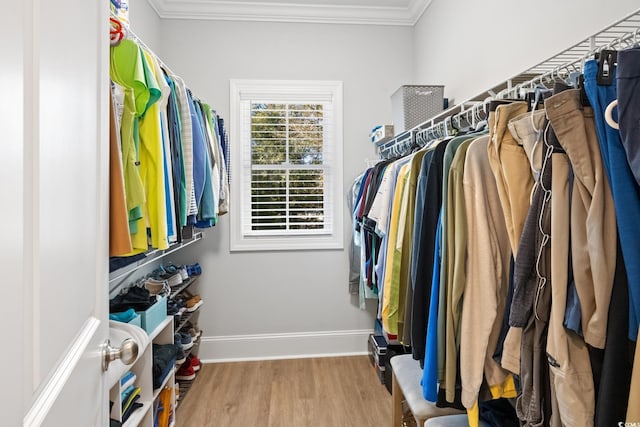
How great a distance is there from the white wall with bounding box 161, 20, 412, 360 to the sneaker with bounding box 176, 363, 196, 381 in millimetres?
330

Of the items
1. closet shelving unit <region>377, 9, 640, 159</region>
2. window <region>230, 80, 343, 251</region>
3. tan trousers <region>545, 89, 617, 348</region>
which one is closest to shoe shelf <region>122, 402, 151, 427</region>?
window <region>230, 80, 343, 251</region>

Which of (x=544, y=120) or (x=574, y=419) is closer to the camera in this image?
(x=574, y=419)

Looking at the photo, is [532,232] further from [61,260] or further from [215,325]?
[215,325]

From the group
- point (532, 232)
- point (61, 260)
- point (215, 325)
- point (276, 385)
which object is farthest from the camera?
point (215, 325)

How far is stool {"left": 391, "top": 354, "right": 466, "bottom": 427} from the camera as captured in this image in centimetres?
142

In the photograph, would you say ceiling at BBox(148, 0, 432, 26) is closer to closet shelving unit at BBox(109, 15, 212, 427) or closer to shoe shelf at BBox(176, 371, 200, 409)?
closet shelving unit at BBox(109, 15, 212, 427)

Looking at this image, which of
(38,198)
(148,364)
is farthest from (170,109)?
(38,198)

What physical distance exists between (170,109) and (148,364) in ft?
3.90

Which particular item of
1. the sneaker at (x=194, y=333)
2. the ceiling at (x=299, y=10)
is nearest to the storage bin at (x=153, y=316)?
the sneaker at (x=194, y=333)

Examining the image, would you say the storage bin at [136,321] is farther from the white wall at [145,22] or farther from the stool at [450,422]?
the white wall at [145,22]

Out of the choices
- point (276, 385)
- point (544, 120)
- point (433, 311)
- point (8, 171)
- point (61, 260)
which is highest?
point (544, 120)

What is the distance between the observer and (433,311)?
1216mm

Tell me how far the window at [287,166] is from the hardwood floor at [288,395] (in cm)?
96

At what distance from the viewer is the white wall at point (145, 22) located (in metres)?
2.41
